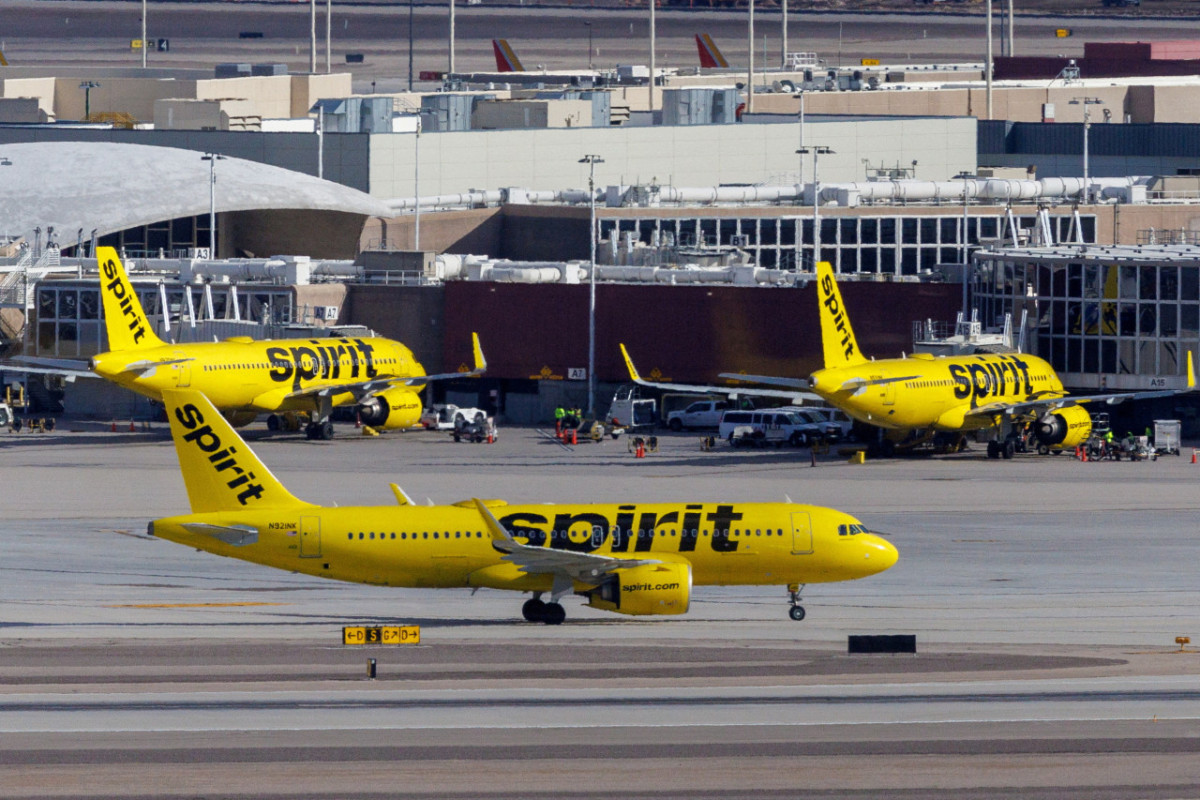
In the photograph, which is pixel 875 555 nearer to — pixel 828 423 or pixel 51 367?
pixel 828 423

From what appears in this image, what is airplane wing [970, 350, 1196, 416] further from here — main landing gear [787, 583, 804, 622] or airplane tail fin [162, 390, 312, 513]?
airplane tail fin [162, 390, 312, 513]

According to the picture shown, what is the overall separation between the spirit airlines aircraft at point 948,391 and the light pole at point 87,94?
10074 centimetres

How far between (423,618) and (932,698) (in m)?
17.0

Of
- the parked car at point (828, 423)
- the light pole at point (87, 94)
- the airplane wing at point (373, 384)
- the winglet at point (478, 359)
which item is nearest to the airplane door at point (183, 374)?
the airplane wing at point (373, 384)

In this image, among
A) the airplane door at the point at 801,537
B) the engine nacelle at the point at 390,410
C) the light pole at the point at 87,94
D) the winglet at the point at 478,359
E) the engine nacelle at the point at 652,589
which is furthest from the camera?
the light pole at the point at 87,94

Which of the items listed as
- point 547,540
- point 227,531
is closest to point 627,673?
point 547,540

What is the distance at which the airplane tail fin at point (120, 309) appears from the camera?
9162cm

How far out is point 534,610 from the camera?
53.1m

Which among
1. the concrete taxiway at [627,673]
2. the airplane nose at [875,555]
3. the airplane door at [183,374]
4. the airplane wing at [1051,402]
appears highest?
the airplane door at [183,374]

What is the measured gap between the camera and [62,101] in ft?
648

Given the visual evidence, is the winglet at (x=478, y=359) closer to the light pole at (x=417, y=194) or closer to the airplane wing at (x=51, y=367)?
the airplane wing at (x=51, y=367)

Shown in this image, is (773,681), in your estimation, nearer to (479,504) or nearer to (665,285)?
(479,504)

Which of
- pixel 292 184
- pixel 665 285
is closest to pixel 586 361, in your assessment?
pixel 665 285

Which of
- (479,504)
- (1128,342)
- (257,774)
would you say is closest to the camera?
(257,774)
